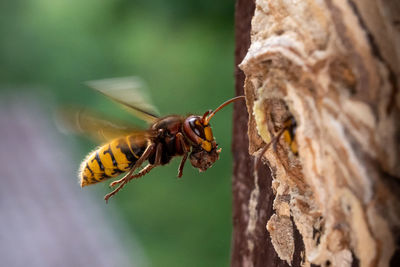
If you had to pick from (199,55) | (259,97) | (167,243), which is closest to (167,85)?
(199,55)

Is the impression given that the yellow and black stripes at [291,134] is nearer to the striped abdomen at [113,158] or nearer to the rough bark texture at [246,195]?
the rough bark texture at [246,195]

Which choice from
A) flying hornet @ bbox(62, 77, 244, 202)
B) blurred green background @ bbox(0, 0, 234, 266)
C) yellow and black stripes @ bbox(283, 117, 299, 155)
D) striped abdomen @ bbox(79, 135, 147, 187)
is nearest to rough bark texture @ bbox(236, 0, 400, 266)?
yellow and black stripes @ bbox(283, 117, 299, 155)

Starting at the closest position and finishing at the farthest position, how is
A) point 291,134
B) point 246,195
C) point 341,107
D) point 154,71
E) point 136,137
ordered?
point 341,107
point 291,134
point 246,195
point 136,137
point 154,71

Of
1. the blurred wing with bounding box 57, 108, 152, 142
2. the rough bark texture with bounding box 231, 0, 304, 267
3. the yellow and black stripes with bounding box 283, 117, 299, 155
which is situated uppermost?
the blurred wing with bounding box 57, 108, 152, 142

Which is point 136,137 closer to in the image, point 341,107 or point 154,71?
point 341,107

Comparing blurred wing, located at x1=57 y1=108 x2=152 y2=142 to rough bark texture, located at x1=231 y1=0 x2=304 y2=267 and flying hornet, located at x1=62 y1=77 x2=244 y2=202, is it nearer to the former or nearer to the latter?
flying hornet, located at x1=62 y1=77 x2=244 y2=202

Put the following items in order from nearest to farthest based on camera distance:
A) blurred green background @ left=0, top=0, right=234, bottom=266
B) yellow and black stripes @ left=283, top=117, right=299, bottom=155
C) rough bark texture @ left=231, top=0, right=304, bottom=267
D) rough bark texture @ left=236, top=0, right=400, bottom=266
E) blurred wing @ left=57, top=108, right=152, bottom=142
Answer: rough bark texture @ left=236, top=0, right=400, bottom=266 → yellow and black stripes @ left=283, top=117, right=299, bottom=155 → rough bark texture @ left=231, top=0, right=304, bottom=267 → blurred wing @ left=57, top=108, right=152, bottom=142 → blurred green background @ left=0, top=0, right=234, bottom=266

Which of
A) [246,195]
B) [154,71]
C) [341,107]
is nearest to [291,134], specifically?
[341,107]
